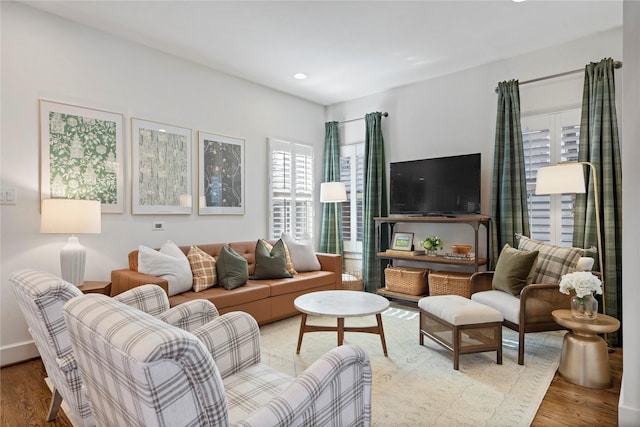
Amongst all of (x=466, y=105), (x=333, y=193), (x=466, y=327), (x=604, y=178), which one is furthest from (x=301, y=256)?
(x=604, y=178)

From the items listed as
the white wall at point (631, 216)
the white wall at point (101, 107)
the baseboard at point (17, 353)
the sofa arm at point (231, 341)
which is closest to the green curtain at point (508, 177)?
the white wall at point (631, 216)

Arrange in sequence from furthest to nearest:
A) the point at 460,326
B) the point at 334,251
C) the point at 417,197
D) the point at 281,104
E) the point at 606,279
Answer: the point at 334,251 → the point at 281,104 → the point at 417,197 → the point at 606,279 → the point at 460,326

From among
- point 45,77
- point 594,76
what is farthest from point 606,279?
point 45,77

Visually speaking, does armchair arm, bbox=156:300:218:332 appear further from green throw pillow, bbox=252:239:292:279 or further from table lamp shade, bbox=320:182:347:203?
table lamp shade, bbox=320:182:347:203

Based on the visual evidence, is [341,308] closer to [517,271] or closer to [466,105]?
[517,271]

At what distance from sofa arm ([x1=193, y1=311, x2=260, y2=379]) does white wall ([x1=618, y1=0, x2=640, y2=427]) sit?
1.86 metres

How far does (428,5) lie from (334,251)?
3.38 meters

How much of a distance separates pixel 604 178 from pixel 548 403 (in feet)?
6.83

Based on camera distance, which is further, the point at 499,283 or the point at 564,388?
the point at 499,283

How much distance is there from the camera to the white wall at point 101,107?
290 centimetres

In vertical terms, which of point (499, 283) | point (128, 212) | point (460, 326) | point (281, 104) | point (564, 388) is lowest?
point (564, 388)

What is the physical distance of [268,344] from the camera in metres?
3.23

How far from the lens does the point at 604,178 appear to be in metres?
3.24

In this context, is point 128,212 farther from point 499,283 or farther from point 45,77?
point 499,283
